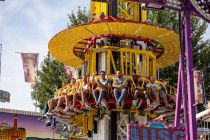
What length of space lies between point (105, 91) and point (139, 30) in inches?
201

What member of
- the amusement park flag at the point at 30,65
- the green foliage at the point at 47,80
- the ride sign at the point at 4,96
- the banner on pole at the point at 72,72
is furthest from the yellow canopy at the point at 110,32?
the ride sign at the point at 4,96

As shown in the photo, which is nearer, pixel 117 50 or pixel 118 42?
pixel 117 50

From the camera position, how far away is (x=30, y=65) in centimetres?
4284

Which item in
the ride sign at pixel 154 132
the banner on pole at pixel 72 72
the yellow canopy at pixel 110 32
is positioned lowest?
the ride sign at pixel 154 132

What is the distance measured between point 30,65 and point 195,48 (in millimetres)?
14968

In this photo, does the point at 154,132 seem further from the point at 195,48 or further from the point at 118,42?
the point at 195,48

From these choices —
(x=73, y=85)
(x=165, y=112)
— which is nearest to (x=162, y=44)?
(x=165, y=112)

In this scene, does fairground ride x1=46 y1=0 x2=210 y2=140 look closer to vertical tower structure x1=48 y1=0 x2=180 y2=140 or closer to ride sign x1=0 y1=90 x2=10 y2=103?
vertical tower structure x1=48 y1=0 x2=180 y2=140

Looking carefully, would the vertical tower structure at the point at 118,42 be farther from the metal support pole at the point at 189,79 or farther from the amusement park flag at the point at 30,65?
the amusement park flag at the point at 30,65

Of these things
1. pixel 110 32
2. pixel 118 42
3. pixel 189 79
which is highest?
pixel 110 32

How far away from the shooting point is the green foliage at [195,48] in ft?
144

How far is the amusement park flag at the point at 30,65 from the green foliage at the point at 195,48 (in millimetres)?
11337

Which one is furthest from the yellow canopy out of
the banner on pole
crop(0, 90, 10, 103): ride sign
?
crop(0, 90, 10, 103): ride sign

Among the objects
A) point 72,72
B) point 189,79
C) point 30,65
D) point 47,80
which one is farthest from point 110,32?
point 47,80
